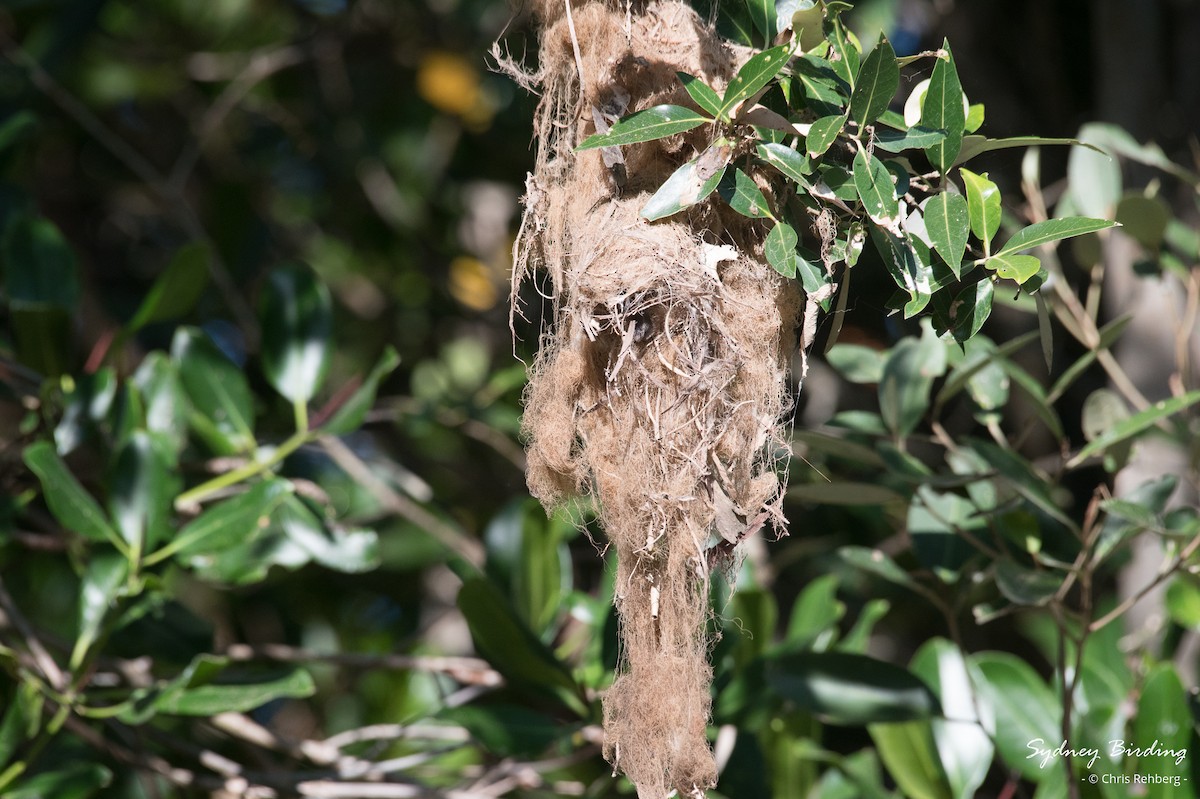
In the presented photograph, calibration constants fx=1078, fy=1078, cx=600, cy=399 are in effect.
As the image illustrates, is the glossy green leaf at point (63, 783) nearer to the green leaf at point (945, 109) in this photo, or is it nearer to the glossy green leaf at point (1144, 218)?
the green leaf at point (945, 109)

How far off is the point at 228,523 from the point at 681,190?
690 mm

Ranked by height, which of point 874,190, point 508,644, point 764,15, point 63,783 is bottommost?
point 63,783

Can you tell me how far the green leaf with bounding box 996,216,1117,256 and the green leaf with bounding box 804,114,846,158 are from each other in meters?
0.15

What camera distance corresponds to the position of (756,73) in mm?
711

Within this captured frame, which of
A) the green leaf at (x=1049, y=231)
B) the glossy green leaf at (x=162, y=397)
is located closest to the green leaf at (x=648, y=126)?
the green leaf at (x=1049, y=231)

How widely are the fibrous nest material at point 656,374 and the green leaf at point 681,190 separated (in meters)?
0.02

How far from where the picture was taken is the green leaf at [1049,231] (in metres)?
0.72

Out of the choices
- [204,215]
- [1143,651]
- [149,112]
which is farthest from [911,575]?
[149,112]

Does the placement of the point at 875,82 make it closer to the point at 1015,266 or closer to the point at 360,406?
the point at 1015,266

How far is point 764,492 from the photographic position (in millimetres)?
808

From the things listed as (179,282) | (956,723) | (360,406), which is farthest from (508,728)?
(179,282)

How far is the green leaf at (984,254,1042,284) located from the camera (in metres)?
0.73

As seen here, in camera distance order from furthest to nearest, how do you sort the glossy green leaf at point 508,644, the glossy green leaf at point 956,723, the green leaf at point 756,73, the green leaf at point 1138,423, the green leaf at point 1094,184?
the green leaf at point 1094,184
the glossy green leaf at point 956,723
the glossy green leaf at point 508,644
the green leaf at point 1138,423
the green leaf at point 756,73

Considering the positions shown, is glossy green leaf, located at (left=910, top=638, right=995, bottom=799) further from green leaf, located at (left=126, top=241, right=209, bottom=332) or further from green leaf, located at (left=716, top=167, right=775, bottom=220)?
green leaf, located at (left=126, top=241, right=209, bottom=332)
